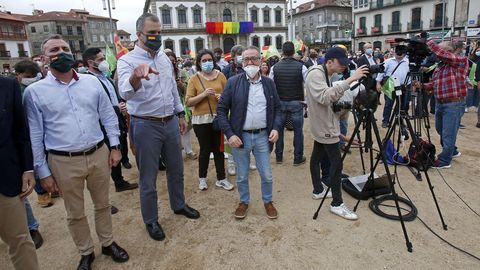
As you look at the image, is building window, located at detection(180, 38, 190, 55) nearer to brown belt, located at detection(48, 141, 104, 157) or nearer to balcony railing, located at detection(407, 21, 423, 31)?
balcony railing, located at detection(407, 21, 423, 31)

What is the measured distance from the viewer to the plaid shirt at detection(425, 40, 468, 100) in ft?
13.6

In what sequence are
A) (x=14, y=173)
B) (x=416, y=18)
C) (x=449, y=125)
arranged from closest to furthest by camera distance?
1. (x=14, y=173)
2. (x=449, y=125)
3. (x=416, y=18)

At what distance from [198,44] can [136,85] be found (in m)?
44.0

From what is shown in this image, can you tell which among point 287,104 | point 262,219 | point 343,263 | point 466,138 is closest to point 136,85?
point 262,219

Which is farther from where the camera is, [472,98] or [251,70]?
[472,98]

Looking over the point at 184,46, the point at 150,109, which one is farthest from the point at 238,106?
the point at 184,46

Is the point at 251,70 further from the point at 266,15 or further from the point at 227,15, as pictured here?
the point at 266,15

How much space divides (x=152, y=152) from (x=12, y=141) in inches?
46.5

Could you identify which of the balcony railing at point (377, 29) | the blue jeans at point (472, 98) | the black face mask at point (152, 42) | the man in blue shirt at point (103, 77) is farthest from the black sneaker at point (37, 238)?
the balcony railing at point (377, 29)

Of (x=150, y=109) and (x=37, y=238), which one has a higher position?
(x=150, y=109)

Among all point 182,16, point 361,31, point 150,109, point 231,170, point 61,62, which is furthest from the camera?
point 182,16

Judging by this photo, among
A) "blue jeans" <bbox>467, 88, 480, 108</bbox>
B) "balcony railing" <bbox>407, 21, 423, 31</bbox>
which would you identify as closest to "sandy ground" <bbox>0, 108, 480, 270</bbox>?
"blue jeans" <bbox>467, 88, 480, 108</bbox>

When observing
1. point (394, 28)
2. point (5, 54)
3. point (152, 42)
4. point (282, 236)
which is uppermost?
point (394, 28)

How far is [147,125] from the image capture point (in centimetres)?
289
